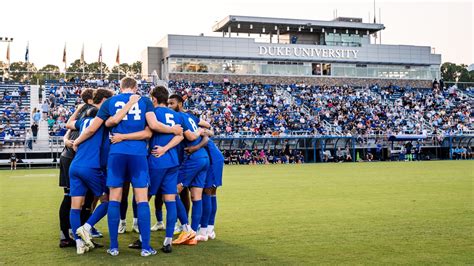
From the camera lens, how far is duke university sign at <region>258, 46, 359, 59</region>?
57300mm

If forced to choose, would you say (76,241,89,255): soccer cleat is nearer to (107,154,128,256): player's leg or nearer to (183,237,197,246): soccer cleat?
(107,154,128,256): player's leg

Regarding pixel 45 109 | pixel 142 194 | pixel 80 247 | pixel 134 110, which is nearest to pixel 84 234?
pixel 80 247

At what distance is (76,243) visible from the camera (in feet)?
24.1

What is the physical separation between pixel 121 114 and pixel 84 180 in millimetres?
1113

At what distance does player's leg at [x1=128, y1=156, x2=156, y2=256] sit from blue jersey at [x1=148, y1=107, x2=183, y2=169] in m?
0.29

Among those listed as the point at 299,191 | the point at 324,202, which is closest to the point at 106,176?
the point at 324,202

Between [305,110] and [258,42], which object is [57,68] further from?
A: [305,110]

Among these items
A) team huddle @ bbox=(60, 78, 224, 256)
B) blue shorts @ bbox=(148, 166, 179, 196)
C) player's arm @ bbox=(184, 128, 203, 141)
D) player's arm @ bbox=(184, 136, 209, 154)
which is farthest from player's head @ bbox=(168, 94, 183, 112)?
blue shorts @ bbox=(148, 166, 179, 196)

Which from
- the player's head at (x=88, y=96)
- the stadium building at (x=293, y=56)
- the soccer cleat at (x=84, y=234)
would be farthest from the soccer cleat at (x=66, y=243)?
the stadium building at (x=293, y=56)

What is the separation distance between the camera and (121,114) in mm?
7000

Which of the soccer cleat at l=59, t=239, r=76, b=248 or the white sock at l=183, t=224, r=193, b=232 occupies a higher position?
the white sock at l=183, t=224, r=193, b=232

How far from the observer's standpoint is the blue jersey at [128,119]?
6.98 metres

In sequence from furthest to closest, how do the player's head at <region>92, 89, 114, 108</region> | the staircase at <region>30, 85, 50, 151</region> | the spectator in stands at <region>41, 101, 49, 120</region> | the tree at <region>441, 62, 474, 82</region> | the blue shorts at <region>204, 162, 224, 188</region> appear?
1. the tree at <region>441, 62, 474, 82</region>
2. the spectator in stands at <region>41, 101, 49, 120</region>
3. the staircase at <region>30, 85, 50, 151</region>
4. the blue shorts at <region>204, 162, 224, 188</region>
5. the player's head at <region>92, 89, 114, 108</region>

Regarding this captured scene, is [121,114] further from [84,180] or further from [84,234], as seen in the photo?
[84,234]
